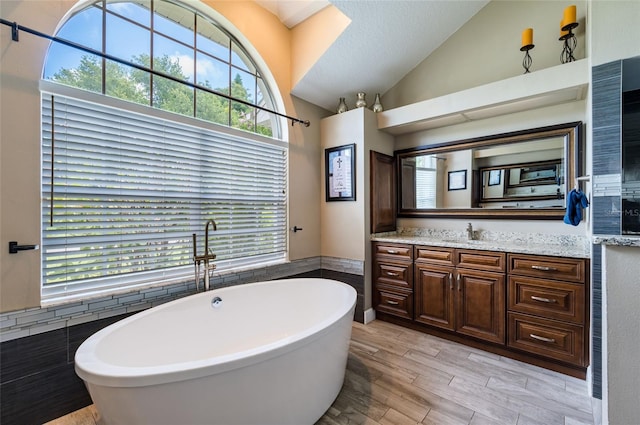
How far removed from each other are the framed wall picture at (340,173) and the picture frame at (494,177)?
1.42m

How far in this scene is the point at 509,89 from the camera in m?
2.34

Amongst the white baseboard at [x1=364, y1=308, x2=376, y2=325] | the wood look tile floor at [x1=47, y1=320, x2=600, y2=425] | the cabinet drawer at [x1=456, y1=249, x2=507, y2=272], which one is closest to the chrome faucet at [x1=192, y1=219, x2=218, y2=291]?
the wood look tile floor at [x1=47, y1=320, x2=600, y2=425]

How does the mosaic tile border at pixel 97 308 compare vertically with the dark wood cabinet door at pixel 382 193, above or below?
below

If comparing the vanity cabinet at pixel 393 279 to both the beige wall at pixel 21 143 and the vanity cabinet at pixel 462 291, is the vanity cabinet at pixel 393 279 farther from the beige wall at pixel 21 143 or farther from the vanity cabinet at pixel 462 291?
the beige wall at pixel 21 143

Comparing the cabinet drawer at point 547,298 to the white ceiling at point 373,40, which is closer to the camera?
the cabinet drawer at point 547,298

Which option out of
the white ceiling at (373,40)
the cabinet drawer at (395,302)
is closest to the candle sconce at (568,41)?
the white ceiling at (373,40)

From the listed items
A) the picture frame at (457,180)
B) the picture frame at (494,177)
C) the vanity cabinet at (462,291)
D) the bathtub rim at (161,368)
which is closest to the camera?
the bathtub rim at (161,368)

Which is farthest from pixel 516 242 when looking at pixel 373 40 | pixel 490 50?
pixel 373 40

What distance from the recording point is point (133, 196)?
1.95 metres

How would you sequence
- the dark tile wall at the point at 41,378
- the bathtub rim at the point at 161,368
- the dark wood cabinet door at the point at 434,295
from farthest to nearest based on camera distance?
the dark wood cabinet door at the point at 434,295 → the dark tile wall at the point at 41,378 → the bathtub rim at the point at 161,368

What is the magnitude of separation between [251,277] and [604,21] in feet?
10.2

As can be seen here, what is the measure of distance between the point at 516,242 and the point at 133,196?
3.35 m

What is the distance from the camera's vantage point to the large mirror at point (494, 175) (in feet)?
8.05

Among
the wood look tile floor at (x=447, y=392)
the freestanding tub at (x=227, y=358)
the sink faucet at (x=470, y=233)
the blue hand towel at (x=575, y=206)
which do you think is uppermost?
the blue hand towel at (x=575, y=206)
